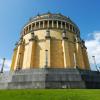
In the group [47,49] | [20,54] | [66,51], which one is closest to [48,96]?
[47,49]

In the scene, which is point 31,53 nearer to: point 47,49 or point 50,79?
point 47,49

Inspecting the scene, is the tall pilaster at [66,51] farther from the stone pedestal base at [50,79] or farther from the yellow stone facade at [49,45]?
the stone pedestal base at [50,79]

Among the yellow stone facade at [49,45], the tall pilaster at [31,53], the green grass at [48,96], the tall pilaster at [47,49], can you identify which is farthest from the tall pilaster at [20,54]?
the green grass at [48,96]

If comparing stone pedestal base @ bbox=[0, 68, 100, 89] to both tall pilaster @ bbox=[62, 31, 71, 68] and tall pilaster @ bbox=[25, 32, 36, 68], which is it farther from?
tall pilaster @ bbox=[25, 32, 36, 68]

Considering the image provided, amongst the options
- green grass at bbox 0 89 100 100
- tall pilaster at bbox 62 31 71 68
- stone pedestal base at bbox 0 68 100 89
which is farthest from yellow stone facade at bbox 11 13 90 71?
green grass at bbox 0 89 100 100

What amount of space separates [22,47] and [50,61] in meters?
13.6

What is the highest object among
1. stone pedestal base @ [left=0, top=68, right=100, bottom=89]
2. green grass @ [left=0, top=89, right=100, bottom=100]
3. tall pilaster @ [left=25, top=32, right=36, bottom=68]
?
tall pilaster @ [left=25, top=32, right=36, bottom=68]

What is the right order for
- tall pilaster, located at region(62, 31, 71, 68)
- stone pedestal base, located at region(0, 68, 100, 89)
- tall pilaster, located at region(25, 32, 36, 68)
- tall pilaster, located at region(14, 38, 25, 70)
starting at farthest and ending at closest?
tall pilaster, located at region(14, 38, 25, 70) → tall pilaster, located at region(25, 32, 36, 68) → tall pilaster, located at region(62, 31, 71, 68) → stone pedestal base, located at region(0, 68, 100, 89)

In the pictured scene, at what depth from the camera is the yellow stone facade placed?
43.4 meters

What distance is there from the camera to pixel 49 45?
143 ft

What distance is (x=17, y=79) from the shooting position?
29875 mm

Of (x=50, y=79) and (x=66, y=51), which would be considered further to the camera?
(x=66, y=51)

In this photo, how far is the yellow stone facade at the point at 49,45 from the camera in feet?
142

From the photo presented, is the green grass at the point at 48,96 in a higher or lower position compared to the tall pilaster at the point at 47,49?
lower
